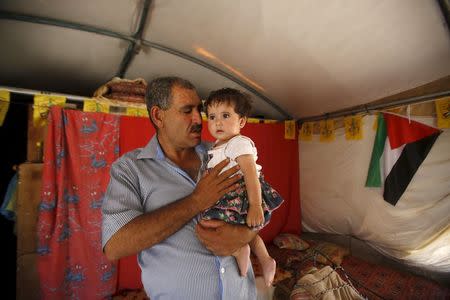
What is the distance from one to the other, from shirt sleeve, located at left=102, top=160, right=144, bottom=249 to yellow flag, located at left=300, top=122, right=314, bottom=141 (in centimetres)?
334

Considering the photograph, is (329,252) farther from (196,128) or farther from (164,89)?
(164,89)

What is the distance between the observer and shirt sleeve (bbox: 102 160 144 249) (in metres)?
0.91

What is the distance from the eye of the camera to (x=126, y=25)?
2.21m

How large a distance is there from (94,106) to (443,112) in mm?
3596

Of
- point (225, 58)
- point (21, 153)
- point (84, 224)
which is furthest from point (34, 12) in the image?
point (84, 224)

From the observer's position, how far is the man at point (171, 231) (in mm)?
897

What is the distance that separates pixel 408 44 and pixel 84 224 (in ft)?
11.5

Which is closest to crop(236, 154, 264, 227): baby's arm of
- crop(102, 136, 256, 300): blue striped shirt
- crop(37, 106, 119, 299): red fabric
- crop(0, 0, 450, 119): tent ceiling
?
crop(102, 136, 256, 300): blue striped shirt

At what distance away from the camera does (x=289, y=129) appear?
12.8 feet

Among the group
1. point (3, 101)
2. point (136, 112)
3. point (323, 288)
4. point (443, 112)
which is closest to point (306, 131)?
point (443, 112)

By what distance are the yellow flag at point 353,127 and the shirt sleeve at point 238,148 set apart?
2.48 meters

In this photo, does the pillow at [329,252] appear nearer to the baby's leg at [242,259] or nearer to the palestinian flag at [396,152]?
the palestinian flag at [396,152]

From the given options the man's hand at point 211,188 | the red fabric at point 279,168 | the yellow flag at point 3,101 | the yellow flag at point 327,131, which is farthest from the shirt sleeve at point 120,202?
the yellow flag at point 327,131

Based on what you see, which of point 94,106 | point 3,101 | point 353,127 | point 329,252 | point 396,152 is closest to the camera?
point 3,101
